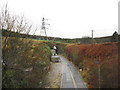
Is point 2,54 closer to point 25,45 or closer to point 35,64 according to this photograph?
point 25,45

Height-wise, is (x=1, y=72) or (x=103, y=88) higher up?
(x=1, y=72)

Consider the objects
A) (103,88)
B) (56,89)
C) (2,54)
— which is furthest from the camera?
(56,89)

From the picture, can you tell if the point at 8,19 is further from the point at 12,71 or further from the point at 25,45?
the point at 12,71

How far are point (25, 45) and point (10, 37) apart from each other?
0.72 m

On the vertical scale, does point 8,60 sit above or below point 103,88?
above

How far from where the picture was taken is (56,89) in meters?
7.43

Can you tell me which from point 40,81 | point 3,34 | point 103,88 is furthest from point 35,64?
point 103,88

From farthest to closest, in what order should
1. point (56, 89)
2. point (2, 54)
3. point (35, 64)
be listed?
point (56, 89) < point (35, 64) < point (2, 54)

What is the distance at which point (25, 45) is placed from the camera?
6.16m

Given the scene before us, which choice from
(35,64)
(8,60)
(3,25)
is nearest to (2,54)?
(8,60)

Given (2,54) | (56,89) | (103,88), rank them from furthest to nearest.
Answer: (56,89), (103,88), (2,54)

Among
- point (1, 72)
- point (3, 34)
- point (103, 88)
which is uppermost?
point (3, 34)

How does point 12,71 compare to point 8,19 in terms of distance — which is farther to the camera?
point 8,19

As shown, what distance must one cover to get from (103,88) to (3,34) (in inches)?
176
